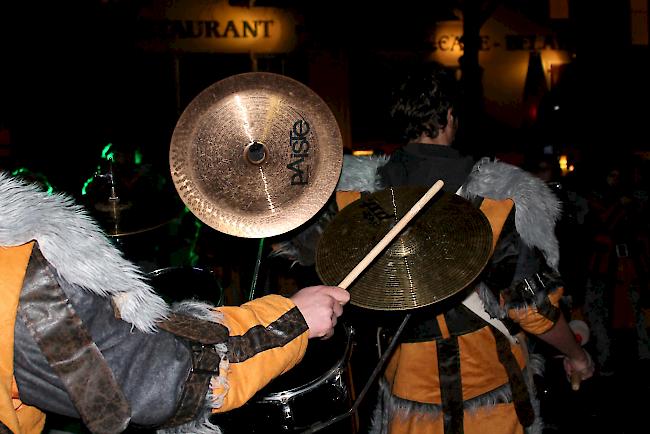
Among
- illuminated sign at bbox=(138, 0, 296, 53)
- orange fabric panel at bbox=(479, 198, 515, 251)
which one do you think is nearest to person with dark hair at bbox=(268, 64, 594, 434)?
orange fabric panel at bbox=(479, 198, 515, 251)

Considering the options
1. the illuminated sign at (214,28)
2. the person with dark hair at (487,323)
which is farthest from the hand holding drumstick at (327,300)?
the illuminated sign at (214,28)

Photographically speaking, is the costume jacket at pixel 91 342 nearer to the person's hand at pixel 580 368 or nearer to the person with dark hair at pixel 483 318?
the person with dark hair at pixel 483 318

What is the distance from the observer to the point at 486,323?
2.38m

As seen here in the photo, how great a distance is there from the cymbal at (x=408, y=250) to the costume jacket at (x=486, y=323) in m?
0.41

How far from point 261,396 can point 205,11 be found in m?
10.8

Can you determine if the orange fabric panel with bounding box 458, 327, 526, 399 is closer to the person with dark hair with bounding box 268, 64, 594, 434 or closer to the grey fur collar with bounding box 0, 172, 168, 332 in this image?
the person with dark hair with bounding box 268, 64, 594, 434

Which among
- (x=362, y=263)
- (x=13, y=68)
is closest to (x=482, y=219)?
(x=362, y=263)

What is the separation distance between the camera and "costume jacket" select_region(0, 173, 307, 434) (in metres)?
1.17

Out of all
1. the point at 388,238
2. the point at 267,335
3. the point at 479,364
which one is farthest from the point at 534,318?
the point at 267,335

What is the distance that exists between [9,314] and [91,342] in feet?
0.55

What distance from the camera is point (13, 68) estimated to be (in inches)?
373

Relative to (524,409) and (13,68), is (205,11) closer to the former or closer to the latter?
(13,68)

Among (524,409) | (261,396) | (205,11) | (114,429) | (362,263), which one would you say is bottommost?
(524,409)

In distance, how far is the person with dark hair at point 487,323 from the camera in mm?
2295
